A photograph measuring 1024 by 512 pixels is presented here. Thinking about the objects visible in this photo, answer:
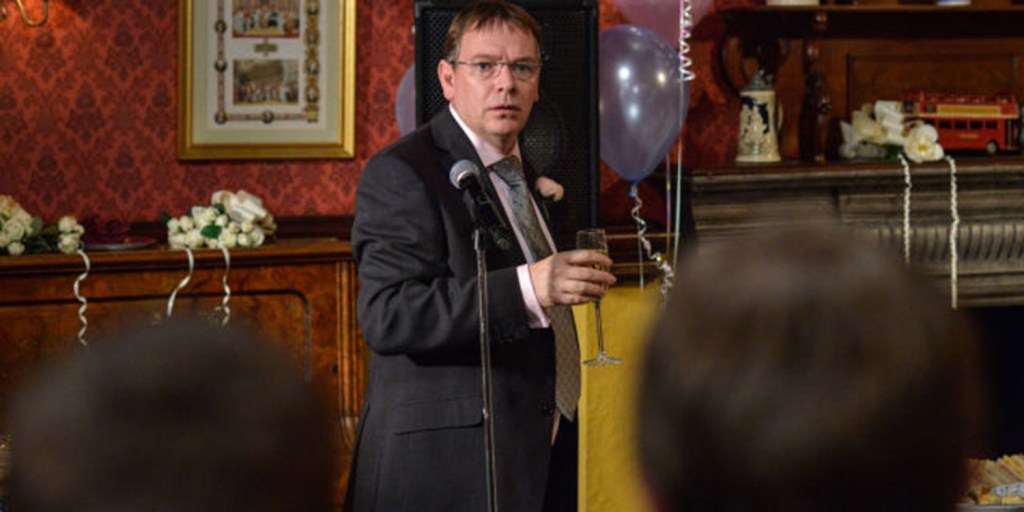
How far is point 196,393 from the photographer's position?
26.3 inches

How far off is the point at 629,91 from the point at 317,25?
3.68 ft

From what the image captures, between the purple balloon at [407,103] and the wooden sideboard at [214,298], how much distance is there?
43 centimetres

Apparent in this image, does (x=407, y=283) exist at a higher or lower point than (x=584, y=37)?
lower

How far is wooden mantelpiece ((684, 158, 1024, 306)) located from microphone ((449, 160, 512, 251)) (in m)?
2.24

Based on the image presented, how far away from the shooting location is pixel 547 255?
8.63 feet

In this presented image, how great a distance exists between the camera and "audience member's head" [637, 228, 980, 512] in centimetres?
73

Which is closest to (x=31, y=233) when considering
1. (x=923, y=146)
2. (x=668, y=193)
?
(x=668, y=193)

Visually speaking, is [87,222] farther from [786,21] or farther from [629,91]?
[786,21]

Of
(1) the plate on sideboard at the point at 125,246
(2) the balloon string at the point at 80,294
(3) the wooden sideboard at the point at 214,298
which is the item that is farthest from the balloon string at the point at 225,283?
(2) the balloon string at the point at 80,294

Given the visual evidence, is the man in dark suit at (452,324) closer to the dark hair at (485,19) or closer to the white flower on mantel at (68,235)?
the dark hair at (485,19)

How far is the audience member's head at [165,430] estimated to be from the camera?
25.5 inches

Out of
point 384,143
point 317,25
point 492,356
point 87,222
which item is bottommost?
point 492,356

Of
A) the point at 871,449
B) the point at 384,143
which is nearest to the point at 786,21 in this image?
the point at 384,143

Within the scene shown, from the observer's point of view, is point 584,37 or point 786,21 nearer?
point 584,37
